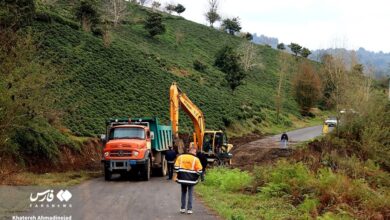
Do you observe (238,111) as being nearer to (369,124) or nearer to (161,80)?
(161,80)

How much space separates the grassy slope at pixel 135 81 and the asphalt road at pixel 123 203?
1351 centimetres

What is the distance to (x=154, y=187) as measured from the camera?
2072cm

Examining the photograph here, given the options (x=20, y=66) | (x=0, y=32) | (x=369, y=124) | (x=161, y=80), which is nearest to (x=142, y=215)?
(x=20, y=66)

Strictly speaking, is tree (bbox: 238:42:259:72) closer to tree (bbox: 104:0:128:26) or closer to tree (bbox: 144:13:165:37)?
tree (bbox: 144:13:165:37)

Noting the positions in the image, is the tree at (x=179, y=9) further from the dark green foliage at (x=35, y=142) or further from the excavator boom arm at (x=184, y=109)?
the dark green foliage at (x=35, y=142)

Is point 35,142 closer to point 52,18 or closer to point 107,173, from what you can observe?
point 107,173

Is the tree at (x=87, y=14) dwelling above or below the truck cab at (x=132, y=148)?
above

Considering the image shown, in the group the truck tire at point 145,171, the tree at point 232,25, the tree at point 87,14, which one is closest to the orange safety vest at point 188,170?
the truck tire at point 145,171

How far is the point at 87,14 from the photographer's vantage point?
57.7 meters

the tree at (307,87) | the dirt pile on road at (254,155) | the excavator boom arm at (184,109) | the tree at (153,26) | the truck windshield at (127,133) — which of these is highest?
the tree at (153,26)

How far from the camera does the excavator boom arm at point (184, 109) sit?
26.2 meters

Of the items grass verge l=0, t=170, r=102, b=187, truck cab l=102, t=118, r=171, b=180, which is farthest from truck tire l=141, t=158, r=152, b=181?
grass verge l=0, t=170, r=102, b=187

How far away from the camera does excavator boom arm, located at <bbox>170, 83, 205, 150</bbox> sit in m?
26.2

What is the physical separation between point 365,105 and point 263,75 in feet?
187
